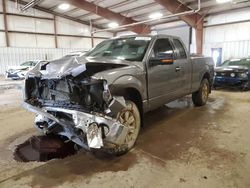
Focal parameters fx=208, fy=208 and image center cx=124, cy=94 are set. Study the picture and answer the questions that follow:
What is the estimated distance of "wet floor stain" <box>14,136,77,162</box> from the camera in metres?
2.87

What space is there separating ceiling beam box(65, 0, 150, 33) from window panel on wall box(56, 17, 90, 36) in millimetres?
5341

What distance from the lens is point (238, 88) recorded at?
841 centimetres

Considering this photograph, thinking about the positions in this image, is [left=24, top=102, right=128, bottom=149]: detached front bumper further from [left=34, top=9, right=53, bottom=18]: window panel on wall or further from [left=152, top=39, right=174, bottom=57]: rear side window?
[left=34, top=9, right=53, bottom=18]: window panel on wall

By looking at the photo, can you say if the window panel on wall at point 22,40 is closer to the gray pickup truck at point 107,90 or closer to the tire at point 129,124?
the gray pickup truck at point 107,90

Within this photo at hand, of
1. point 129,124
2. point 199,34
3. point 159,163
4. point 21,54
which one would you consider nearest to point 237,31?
point 199,34

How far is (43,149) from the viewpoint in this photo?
309 centimetres

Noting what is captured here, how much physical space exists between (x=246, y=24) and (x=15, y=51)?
1642cm

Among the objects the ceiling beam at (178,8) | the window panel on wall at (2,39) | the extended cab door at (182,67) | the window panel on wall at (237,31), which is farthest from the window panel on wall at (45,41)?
the extended cab door at (182,67)

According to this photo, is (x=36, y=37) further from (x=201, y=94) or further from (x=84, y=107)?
(x=84, y=107)

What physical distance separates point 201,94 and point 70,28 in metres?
16.3

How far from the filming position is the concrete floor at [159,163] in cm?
221

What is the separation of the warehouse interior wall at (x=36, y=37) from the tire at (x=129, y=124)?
636 inches

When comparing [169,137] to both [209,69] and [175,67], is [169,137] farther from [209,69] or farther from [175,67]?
[209,69]

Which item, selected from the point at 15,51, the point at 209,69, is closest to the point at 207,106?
the point at 209,69
